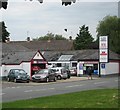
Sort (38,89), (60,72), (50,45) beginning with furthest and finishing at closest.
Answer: (50,45) < (60,72) < (38,89)

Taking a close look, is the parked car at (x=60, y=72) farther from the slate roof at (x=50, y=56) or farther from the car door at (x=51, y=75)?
the car door at (x=51, y=75)

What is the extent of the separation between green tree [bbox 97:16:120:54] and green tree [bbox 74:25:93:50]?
16.6ft

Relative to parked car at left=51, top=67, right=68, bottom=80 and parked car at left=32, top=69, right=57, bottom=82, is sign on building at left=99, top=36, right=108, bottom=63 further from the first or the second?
parked car at left=32, top=69, right=57, bottom=82

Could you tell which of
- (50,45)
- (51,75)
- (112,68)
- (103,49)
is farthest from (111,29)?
(51,75)

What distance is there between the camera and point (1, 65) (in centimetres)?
4628

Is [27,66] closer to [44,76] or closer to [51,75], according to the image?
[51,75]

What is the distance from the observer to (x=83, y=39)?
3925 inches

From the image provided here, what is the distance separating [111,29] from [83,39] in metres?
12.3

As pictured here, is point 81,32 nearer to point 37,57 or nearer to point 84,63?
point 84,63

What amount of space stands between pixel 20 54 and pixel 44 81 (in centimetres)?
881

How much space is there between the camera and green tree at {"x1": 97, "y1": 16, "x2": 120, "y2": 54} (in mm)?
80044

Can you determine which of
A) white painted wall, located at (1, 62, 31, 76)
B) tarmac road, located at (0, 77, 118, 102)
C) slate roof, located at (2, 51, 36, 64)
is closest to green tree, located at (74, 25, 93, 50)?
slate roof, located at (2, 51, 36, 64)

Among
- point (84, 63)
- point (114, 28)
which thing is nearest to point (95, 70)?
point (84, 63)

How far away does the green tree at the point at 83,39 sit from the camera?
96188 millimetres
